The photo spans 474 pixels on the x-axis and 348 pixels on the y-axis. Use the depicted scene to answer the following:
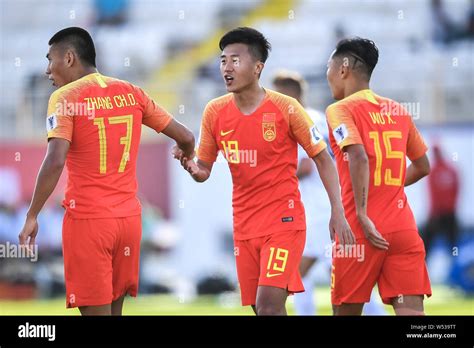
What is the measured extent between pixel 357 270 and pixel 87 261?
187cm

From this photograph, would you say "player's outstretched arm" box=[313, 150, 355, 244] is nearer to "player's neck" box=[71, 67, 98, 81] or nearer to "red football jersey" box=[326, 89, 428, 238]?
"red football jersey" box=[326, 89, 428, 238]

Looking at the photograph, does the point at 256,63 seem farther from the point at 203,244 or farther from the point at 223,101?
the point at 203,244

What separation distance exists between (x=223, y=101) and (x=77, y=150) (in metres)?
1.19

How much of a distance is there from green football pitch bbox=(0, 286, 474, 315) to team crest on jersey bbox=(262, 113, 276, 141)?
18.8 ft

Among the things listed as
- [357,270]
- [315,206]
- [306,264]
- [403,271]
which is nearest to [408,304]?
[403,271]

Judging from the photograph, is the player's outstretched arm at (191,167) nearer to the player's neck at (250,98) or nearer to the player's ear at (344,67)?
the player's neck at (250,98)

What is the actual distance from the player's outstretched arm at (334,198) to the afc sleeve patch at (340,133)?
0.59 ft

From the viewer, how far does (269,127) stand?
716 centimetres

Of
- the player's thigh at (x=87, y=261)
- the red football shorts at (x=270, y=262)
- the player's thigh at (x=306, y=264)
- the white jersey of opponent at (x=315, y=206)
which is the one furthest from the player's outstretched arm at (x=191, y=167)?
the white jersey of opponent at (x=315, y=206)

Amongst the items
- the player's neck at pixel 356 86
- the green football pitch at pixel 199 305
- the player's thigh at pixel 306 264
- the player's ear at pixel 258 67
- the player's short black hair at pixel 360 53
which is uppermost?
the player's short black hair at pixel 360 53

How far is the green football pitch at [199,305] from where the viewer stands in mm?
13398

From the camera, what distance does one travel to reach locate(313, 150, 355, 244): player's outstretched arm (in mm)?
6918

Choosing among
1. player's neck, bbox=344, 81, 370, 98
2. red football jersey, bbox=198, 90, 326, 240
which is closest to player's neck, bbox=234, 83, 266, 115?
red football jersey, bbox=198, 90, 326, 240
